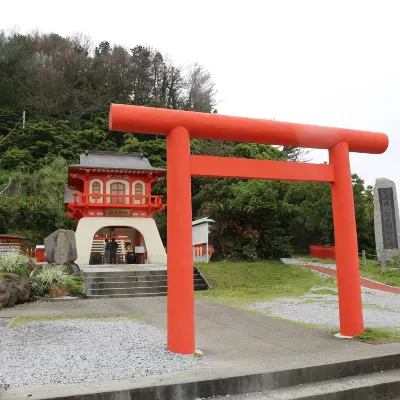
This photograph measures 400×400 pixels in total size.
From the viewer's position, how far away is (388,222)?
14180 millimetres

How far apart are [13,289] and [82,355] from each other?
6.03m

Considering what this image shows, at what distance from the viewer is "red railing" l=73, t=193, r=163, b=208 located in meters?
18.3

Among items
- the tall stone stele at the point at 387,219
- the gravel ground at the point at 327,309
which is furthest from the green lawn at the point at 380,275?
the gravel ground at the point at 327,309

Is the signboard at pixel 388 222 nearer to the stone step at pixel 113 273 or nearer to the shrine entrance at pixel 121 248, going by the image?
the stone step at pixel 113 273

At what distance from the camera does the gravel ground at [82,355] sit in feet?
10.9

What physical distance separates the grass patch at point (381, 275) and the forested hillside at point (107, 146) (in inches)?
125

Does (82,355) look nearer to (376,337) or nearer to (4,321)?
(4,321)

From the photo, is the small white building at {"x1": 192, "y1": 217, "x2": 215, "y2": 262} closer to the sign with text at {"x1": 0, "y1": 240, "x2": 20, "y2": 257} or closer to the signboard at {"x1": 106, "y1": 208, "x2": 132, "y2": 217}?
the signboard at {"x1": 106, "y1": 208, "x2": 132, "y2": 217}

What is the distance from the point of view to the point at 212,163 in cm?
467

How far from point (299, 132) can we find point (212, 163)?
1.30 meters

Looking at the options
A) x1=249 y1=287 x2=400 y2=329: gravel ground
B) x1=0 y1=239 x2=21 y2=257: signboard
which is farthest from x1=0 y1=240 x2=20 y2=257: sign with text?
x1=249 y1=287 x2=400 y2=329: gravel ground

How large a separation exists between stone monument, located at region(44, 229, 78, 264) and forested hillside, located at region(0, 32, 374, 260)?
578 cm

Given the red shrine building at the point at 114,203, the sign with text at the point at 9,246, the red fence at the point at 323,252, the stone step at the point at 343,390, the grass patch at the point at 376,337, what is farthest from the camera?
the red fence at the point at 323,252

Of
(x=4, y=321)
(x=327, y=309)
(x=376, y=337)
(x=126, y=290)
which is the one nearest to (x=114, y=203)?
(x=126, y=290)
